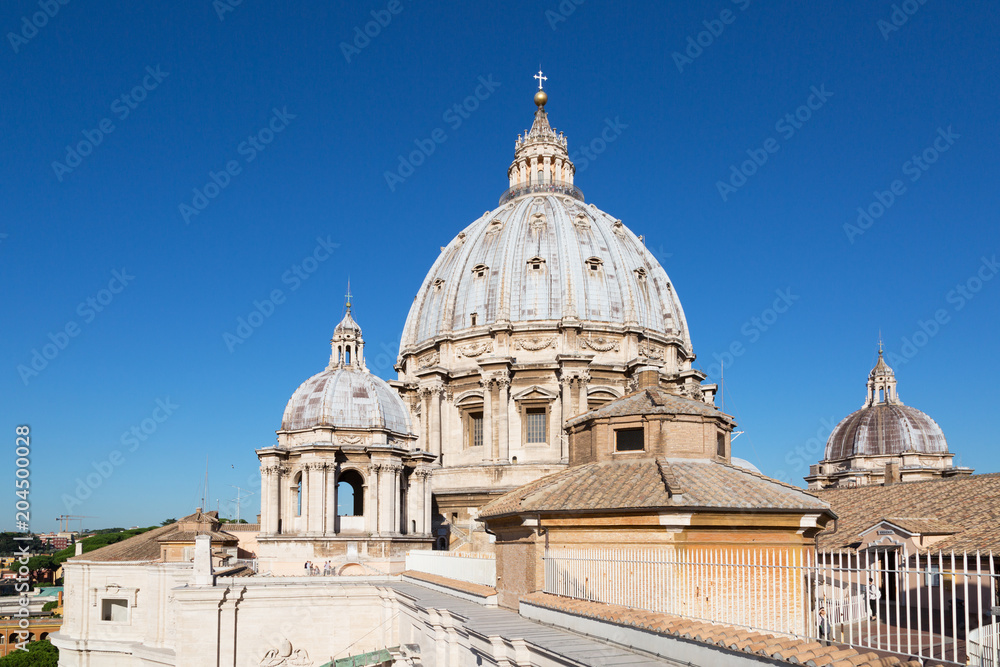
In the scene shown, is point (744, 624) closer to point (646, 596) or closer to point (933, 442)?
point (646, 596)

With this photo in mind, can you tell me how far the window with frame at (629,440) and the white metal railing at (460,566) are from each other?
446 cm

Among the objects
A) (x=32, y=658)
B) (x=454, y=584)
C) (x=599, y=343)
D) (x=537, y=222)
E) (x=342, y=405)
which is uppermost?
(x=537, y=222)

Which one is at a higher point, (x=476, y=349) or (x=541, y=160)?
(x=541, y=160)

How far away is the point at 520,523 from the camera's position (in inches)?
735

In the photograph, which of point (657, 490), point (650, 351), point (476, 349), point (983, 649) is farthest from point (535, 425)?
point (983, 649)

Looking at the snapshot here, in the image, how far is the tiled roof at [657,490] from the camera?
16234mm

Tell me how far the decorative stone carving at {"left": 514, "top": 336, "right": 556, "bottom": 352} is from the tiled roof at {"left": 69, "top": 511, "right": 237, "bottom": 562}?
21469 millimetres

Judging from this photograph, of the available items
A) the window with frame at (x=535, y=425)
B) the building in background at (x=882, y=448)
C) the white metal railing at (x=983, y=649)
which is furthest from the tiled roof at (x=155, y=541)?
the building in background at (x=882, y=448)

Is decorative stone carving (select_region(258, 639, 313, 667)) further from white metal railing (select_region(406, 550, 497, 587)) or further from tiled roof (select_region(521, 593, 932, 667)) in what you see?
→ tiled roof (select_region(521, 593, 932, 667))

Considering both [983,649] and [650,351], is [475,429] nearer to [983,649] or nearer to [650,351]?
[650,351]

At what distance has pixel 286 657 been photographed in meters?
30.5

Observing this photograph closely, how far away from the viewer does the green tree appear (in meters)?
49.3

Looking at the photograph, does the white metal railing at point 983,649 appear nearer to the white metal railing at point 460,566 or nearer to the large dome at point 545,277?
the white metal railing at point 460,566

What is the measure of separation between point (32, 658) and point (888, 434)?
63.9 meters
